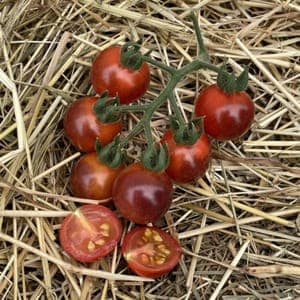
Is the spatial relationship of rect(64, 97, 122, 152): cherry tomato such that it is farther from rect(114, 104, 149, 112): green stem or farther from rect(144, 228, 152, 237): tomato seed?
rect(144, 228, 152, 237): tomato seed

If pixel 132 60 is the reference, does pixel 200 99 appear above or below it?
below

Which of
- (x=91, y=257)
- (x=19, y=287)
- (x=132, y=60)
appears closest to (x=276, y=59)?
(x=132, y=60)

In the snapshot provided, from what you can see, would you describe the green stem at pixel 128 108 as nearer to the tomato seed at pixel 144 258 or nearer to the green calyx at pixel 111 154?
the green calyx at pixel 111 154

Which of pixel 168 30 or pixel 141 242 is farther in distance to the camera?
pixel 168 30

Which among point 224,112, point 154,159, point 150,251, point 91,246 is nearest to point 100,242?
point 91,246

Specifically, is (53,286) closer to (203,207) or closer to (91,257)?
(91,257)

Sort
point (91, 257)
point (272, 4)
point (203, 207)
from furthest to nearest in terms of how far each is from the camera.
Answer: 1. point (272, 4)
2. point (203, 207)
3. point (91, 257)
